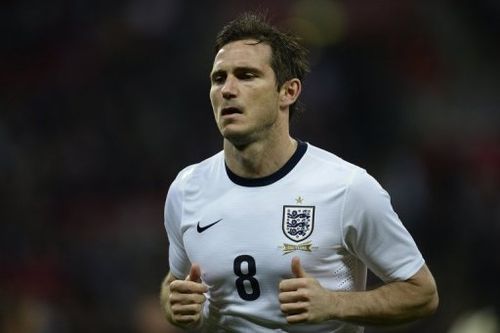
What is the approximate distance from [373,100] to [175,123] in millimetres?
2002

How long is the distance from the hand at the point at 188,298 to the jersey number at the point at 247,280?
0.56 ft

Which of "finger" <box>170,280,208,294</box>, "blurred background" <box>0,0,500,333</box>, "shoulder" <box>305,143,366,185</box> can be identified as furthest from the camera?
"blurred background" <box>0,0,500,333</box>

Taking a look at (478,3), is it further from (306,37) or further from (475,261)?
(475,261)

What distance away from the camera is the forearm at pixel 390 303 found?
154 inches

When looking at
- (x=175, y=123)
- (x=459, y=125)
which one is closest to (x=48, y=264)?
(x=175, y=123)

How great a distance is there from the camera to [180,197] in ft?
14.5

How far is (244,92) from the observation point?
416 cm

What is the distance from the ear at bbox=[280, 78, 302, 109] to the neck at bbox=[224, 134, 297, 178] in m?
0.17

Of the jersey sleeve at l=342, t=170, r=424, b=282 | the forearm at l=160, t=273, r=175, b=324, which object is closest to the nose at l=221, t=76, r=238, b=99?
the jersey sleeve at l=342, t=170, r=424, b=282

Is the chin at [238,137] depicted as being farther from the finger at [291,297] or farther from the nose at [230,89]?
the finger at [291,297]

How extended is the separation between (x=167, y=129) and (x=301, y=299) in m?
7.15

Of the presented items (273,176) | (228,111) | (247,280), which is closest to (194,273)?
(247,280)

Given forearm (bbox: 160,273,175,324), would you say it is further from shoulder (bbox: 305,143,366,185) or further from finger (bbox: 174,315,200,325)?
shoulder (bbox: 305,143,366,185)

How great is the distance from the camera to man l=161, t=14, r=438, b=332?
13.0 ft
